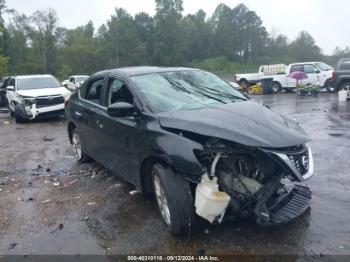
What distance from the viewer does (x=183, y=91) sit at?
498 centimetres

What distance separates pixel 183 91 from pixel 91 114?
1.73 metres

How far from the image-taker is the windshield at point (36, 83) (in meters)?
14.4

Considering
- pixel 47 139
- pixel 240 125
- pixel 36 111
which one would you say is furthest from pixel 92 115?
pixel 36 111

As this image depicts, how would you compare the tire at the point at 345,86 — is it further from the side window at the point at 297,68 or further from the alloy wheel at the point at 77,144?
the alloy wheel at the point at 77,144

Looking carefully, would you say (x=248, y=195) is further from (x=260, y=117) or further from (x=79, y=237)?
(x=79, y=237)

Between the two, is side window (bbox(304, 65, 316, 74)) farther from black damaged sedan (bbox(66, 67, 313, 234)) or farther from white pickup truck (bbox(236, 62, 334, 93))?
black damaged sedan (bbox(66, 67, 313, 234))

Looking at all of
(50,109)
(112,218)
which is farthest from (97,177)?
(50,109)

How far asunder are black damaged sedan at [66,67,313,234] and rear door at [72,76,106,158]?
32.0 inches

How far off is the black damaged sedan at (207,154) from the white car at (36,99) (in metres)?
8.83

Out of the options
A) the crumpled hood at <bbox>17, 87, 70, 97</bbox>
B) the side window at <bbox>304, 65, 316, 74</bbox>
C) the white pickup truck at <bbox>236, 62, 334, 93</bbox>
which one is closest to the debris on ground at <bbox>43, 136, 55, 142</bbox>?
the crumpled hood at <bbox>17, 87, 70, 97</bbox>

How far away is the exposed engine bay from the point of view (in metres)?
3.70

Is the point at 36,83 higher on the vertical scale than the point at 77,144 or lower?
higher

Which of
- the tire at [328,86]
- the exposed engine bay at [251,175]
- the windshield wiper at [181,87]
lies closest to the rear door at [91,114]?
the windshield wiper at [181,87]

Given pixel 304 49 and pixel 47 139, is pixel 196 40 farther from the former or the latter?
pixel 47 139
